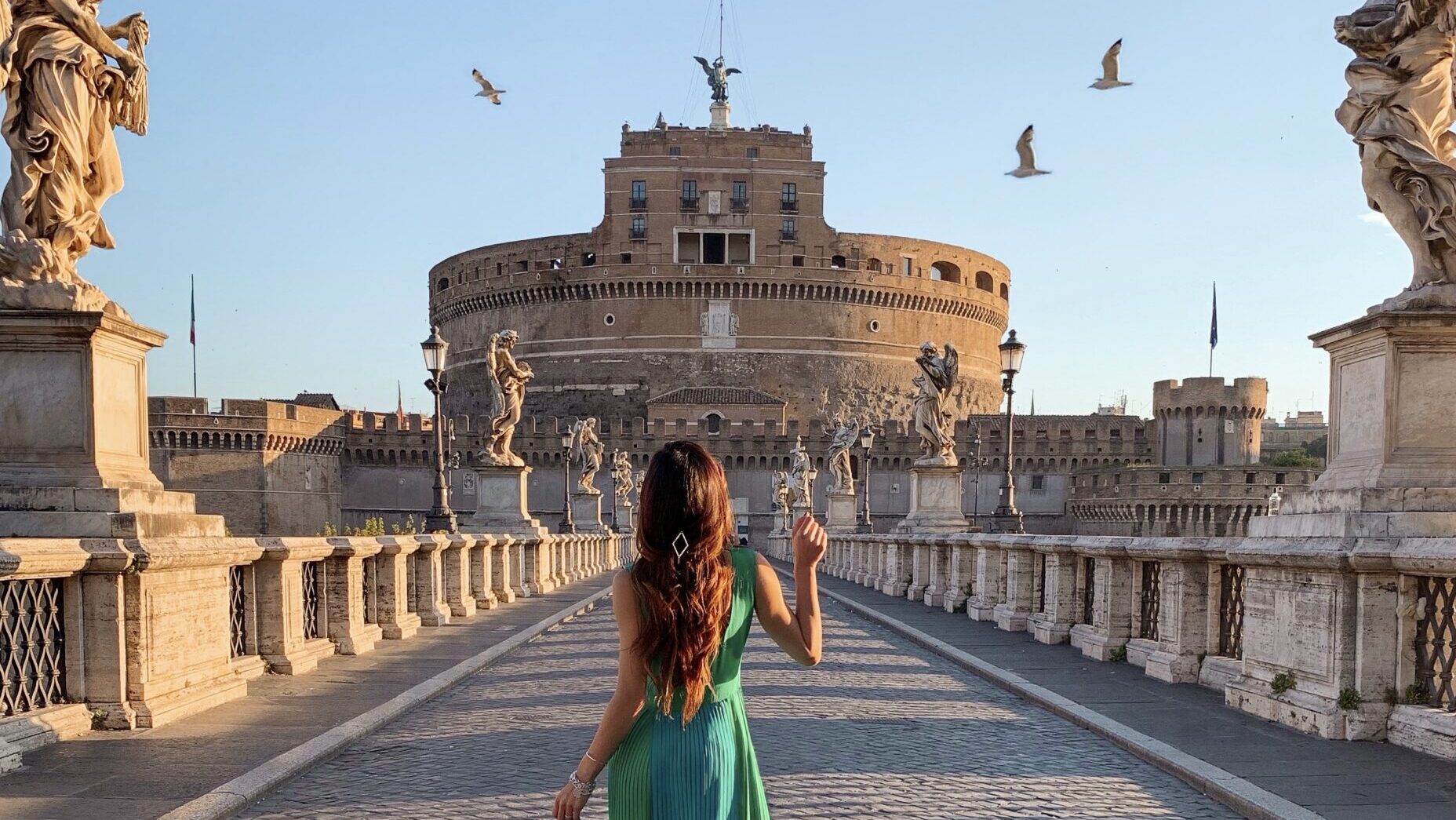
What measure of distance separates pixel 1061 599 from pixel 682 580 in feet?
27.8

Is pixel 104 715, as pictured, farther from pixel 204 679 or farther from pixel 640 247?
pixel 640 247

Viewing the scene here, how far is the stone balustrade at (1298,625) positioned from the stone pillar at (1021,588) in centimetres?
191

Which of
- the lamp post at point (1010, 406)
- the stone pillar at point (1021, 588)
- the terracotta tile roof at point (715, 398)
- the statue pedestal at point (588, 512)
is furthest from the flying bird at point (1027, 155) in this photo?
the terracotta tile roof at point (715, 398)

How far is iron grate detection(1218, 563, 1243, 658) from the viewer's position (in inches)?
292

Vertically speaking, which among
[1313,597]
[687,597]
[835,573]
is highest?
[687,597]

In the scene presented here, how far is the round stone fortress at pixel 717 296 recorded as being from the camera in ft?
240

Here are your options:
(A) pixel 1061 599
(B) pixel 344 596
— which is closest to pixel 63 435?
(B) pixel 344 596

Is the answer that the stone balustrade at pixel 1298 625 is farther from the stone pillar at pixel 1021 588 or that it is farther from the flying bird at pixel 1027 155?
the flying bird at pixel 1027 155

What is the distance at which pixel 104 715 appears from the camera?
237 inches

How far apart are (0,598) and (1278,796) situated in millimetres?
5062

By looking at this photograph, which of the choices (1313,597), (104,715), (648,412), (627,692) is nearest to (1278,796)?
(1313,597)

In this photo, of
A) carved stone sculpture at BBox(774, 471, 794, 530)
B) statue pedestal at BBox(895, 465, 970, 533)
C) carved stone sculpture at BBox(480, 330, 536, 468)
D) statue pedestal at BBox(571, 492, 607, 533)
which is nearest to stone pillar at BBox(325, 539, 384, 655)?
carved stone sculpture at BBox(480, 330, 536, 468)

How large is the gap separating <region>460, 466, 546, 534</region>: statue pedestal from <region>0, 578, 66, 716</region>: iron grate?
14284mm

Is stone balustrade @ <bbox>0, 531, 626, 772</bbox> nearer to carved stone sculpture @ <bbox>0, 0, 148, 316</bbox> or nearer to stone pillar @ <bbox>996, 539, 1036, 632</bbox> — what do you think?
carved stone sculpture @ <bbox>0, 0, 148, 316</bbox>
